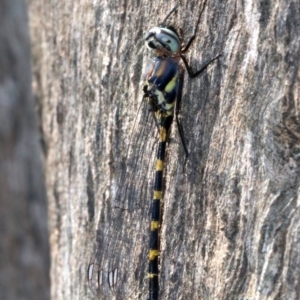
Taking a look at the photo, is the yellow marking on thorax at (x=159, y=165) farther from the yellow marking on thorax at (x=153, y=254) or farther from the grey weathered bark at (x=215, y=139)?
the yellow marking on thorax at (x=153, y=254)

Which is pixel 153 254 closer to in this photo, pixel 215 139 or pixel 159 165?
pixel 159 165

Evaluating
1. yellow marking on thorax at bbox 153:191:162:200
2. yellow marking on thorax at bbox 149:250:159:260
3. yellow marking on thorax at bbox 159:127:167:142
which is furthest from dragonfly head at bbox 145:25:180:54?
yellow marking on thorax at bbox 149:250:159:260

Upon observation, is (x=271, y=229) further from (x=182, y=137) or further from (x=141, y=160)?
(x=141, y=160)

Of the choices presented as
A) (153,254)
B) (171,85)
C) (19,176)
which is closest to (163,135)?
(171,85)

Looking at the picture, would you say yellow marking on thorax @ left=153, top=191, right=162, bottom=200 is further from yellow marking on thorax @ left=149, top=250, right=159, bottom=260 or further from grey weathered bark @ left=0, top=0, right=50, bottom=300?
grey weathered bark @ left=0, top=0, right=50, bottom=300

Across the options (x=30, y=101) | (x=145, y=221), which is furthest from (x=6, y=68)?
(x=145, y=221)

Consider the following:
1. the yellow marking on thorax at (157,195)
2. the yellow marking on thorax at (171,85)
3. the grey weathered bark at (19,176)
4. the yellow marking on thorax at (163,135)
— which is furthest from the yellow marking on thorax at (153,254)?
the grey weathered bark at (19,176)
